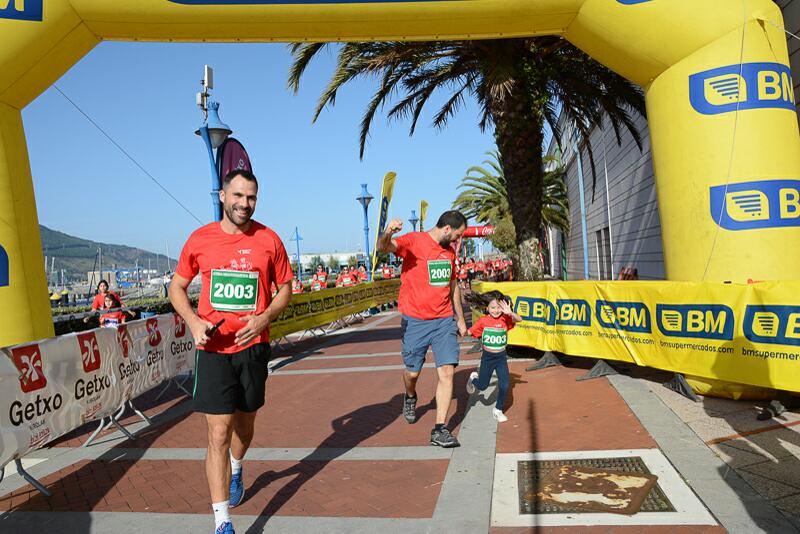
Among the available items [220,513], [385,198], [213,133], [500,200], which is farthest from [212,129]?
[500,200]

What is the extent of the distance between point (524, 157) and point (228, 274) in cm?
898

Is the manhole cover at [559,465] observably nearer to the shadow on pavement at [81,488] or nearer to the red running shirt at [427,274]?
the red running shirt at [427,274]

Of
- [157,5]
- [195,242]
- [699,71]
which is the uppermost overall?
[157,5]

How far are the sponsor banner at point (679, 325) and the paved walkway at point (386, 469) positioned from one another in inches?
21.2

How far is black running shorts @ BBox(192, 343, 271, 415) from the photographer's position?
323 centimetres

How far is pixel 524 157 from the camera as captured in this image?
36.9 ft

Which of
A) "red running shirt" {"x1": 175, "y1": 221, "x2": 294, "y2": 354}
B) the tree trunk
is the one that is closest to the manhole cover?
"red running shirt" {"x1": 175, "y1": 221, "x2": 294, "y2": 354}

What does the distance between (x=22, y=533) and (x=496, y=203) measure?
36066 millimetres

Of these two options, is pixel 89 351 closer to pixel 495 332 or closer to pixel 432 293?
pixel 432 293

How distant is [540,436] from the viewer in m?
4.81

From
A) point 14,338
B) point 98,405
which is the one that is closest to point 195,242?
point 98,405

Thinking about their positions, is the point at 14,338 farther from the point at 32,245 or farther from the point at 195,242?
the point at 195,242

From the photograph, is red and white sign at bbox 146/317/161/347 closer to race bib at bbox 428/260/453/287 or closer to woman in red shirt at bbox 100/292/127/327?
woman in red shirt at bbox 100/292/127/327

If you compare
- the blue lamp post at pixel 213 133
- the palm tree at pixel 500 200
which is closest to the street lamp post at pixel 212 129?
the blue lamp post at pixel 213 133
